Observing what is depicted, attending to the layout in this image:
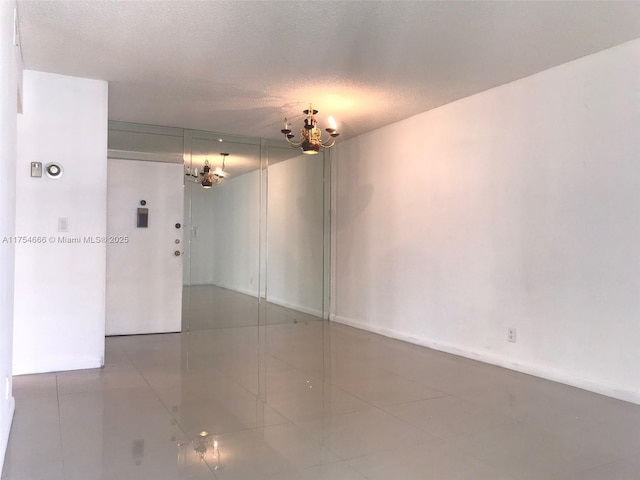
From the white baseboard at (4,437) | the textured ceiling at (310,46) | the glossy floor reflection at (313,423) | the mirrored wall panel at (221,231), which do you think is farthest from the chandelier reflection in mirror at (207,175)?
the white baseboard at (4,437)

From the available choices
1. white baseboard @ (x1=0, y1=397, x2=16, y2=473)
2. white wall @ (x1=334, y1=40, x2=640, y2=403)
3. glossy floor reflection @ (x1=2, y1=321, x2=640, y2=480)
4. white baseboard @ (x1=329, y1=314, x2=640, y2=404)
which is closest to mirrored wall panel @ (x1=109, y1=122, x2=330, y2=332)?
white wall @ (x1=334, y1=40, x2=640, y2=403)

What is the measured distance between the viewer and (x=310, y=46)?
3.58 meters

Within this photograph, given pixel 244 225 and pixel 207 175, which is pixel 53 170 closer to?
pixel 207 175

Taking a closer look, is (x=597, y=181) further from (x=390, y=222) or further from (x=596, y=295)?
(x=390, y=222)

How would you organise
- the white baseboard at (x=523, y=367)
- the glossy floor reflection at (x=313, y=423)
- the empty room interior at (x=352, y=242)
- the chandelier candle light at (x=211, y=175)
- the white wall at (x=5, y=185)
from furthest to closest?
the chandelier candle light at (x=211, y=175)
the white baseboard at (x=523, y=367)
the empty room interior at (x=352, y=242)
the glossy floor reflection at (x=313, y=423)
the white wall at (x=5, y=185)

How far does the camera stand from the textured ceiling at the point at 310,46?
304cm

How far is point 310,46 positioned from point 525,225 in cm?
237

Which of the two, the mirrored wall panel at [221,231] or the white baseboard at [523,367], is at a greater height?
the mirrored wall panel at [221,231]

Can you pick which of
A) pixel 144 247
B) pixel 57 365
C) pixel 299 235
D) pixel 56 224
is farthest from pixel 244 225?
pixel 57 365

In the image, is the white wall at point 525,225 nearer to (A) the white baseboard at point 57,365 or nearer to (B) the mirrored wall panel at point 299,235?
(B) the mirrored wall panel at point 299,235

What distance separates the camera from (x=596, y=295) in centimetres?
364

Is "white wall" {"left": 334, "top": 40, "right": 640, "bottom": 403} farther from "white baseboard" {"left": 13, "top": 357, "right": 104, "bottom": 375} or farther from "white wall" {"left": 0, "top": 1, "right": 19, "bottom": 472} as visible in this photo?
"white wall" {"left": 0, "top": 1, "right": 19, "bottom": 472}

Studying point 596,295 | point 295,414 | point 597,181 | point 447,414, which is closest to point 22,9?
point 295,414

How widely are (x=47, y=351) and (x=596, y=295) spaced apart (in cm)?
455
